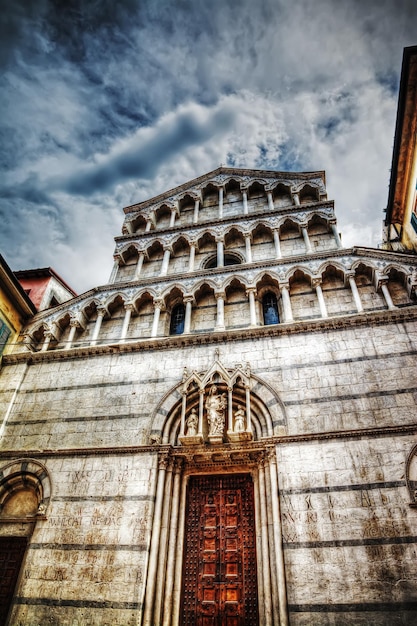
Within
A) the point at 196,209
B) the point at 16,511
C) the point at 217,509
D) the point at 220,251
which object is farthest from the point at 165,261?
the point at 16,511

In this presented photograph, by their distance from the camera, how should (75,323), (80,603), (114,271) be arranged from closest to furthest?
(80,603)
(75,323)
(114,271)

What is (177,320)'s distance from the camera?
35.8 feet

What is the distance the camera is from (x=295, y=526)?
22.1 ft

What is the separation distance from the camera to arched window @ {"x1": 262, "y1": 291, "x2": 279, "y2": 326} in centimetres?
1011

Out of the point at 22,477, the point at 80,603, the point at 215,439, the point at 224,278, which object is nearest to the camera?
the point at 80,603

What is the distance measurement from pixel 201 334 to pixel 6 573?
6.43 metres

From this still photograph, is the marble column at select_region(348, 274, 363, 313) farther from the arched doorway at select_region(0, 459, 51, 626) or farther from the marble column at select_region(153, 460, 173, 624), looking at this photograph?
the arched doorway at select_region(0, 459, 51, 626)

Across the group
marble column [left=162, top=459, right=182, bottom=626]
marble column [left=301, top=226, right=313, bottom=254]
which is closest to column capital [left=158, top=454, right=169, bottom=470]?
marble column [left=162, top=459, right=182, bottom=626]

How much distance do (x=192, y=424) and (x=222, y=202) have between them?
8.18 metres

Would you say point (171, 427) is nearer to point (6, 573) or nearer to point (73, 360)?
point (73, 360)

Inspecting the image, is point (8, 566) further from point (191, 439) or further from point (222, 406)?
Answer: point (222, 406)

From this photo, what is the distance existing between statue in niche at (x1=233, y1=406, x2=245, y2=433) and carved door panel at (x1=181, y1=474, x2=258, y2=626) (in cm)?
115

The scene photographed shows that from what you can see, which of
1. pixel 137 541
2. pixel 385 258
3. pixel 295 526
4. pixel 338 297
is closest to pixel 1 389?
pixel 137 541

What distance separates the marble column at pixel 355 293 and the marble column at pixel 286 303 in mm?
1597
